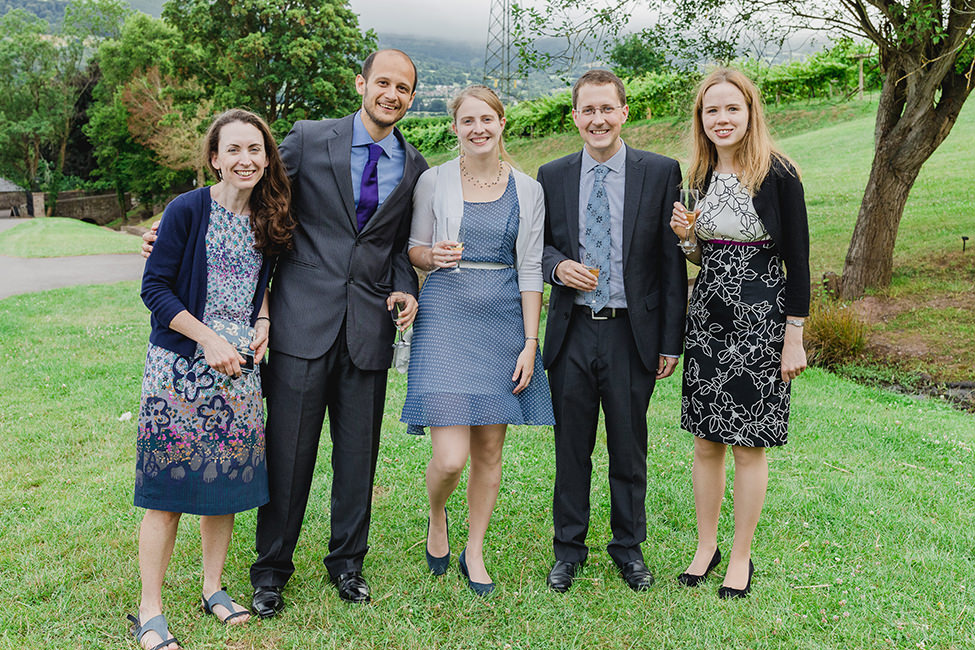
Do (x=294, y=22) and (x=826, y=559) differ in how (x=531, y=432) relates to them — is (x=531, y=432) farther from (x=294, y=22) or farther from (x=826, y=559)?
(x=294, y=22)

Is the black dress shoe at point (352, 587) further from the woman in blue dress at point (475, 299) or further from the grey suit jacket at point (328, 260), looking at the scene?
the grey suit jacket at point (328, 260)

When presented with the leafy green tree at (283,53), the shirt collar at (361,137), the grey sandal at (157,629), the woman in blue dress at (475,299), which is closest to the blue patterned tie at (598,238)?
the woman in blue dress at (475,299)

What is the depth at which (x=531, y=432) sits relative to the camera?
21.4ft

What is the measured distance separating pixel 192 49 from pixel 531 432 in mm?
32439

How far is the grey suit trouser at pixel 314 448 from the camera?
354 cm

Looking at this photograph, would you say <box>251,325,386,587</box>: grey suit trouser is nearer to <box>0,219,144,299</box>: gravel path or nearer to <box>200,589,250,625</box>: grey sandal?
<box>200,589,250,625</box>: grey sandal

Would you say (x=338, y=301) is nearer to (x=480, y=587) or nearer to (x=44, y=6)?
(x=480, y=587)

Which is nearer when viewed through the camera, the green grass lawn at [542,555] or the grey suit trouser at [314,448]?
the green grass lawn at [542,555]

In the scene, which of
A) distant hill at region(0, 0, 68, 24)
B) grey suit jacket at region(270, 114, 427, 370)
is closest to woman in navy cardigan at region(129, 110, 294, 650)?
grey suit jacket at region(270, 114, 427, 370)

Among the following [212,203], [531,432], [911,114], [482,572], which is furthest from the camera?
[911,114]

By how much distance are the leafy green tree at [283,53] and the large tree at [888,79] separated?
23.0 m

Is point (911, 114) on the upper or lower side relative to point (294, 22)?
lower

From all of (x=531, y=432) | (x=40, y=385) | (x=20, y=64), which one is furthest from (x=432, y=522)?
(x=20, y=64)

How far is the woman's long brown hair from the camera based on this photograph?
3.30 meters
